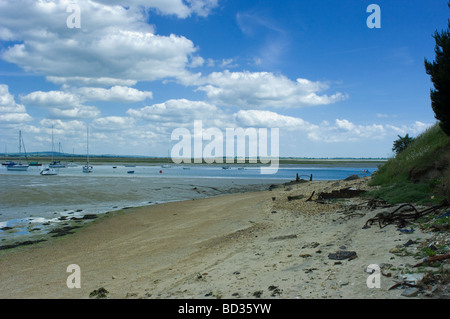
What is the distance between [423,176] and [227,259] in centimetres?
1009

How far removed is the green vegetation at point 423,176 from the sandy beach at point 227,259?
155 centimetres

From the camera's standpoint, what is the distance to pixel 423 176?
14.8m

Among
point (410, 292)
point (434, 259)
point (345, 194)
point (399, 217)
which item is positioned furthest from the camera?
point (345, 194)

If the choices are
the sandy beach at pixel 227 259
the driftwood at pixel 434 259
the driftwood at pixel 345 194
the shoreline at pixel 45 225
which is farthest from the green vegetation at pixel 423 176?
the shoreline at pixel 45 225

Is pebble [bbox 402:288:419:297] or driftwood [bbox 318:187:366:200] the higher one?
driftwood [bbox 318:187:366:200]

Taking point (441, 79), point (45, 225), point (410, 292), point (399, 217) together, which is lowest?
point (45, 225)

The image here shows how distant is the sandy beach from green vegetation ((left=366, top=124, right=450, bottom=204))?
155 cm

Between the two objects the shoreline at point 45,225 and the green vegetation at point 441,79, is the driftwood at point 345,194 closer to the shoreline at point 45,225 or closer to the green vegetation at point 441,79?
the green vegetation at point 441,79

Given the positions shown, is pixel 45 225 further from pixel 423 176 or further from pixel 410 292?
pixel 423 176

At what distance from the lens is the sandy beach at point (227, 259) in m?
6.66

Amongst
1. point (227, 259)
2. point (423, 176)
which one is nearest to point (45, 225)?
point (227, 259)

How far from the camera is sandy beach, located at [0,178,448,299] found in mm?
6656

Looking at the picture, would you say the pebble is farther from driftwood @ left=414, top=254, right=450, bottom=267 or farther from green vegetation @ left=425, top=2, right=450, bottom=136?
green vegetation @ left=425, top=2, right=450, bottom=136

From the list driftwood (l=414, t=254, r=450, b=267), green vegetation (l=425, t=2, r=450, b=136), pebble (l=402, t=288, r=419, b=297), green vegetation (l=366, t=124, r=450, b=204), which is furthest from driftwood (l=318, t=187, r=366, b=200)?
pebble (l=402, t=288, r=419, b=297)
